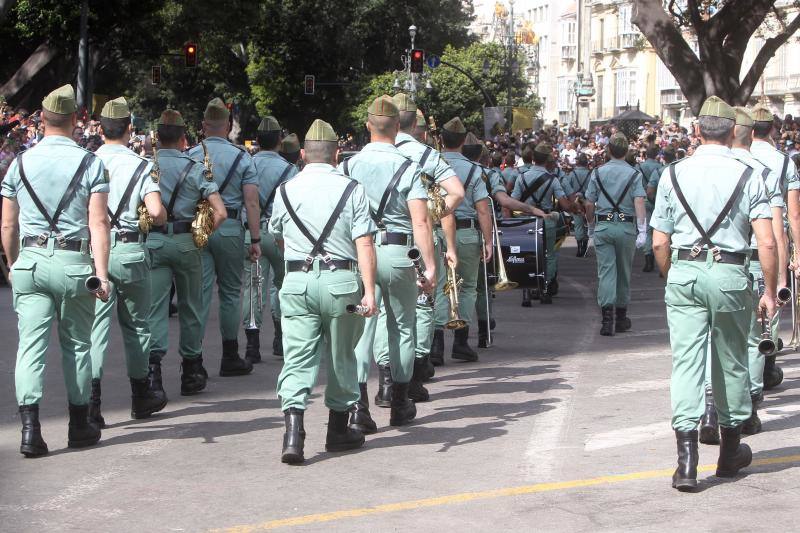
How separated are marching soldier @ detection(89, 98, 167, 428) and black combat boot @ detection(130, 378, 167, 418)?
242 mm

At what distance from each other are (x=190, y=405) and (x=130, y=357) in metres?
0.83

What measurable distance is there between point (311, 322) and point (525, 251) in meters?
7.54

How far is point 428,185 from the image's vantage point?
9680mm

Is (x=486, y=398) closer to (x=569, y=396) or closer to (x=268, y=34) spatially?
(x=569, y=396)

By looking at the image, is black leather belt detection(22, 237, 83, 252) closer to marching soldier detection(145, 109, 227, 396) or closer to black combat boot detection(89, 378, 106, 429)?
black combat boot detection(89, 378, 106, 429)

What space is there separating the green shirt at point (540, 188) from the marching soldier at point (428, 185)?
254 inches

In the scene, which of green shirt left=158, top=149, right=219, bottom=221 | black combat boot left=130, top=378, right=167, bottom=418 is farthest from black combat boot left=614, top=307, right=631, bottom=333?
black combat boot left=130, top=378, right=167, bottom=418

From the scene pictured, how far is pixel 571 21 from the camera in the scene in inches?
4385

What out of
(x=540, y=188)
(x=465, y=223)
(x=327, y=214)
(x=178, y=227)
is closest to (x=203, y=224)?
(x=178, y=227)

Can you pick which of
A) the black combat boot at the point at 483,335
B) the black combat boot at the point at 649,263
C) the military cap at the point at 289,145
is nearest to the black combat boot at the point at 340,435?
the black combat boot at the point at 483,335

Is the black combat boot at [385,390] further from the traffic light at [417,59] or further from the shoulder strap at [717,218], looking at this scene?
the traffic light at [417,59]

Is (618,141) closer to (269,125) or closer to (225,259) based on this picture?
→ (269,125)

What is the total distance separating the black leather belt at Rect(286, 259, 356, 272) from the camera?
24.8ft

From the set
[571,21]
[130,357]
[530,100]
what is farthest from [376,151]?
[571,21]
